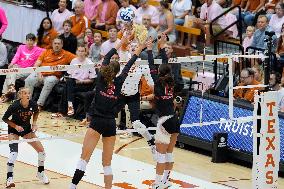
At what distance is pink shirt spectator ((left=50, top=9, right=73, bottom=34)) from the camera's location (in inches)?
857

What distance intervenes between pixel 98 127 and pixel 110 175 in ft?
2.59

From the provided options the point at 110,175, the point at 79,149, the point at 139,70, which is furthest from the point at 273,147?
the point at 79,149

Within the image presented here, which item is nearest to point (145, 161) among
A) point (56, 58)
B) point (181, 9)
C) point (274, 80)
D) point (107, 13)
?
point (274, 80)

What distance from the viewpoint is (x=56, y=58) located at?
19.7m

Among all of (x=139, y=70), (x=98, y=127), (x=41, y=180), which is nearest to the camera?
(x=98, y=127)

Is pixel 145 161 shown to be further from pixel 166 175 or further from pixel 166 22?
pixel 166 22

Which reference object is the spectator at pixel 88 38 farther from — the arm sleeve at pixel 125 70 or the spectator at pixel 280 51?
the arm sleeve at pixel 125 70

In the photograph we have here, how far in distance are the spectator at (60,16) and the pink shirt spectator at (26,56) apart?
1628 mm

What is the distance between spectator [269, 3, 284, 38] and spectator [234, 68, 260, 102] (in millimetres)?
2098

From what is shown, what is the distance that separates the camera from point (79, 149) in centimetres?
1716

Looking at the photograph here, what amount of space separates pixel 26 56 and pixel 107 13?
8.19 feet

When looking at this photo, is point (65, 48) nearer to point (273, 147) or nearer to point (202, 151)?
point (202, 151)

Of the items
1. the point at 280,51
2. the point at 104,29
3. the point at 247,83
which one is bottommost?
the point at 247,83

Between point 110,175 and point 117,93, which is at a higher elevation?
point 117,93
